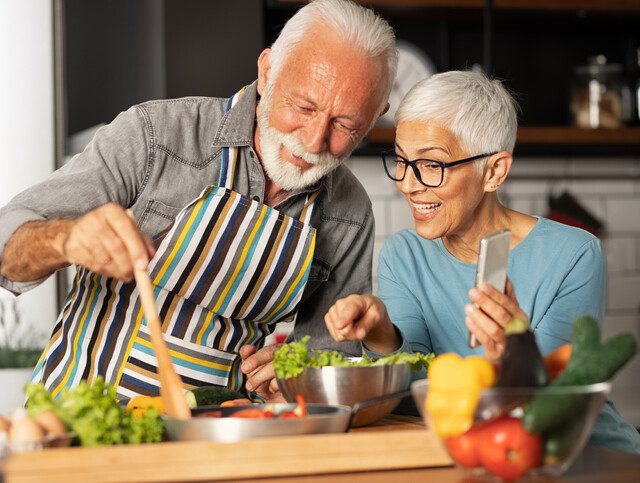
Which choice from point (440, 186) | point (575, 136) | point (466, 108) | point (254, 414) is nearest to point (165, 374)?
point (254, 414)

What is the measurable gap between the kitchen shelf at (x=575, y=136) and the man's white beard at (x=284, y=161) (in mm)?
1830

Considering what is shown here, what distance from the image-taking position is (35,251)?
5.60ft

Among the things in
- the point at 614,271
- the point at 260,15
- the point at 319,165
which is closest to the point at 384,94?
the point at 319,165

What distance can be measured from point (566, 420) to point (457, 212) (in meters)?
1.09

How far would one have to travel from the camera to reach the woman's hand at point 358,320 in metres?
1.74

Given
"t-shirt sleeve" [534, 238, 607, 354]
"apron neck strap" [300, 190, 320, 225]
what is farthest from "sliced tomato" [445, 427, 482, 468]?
"apron neck strap" [300, 190, 320, 225]

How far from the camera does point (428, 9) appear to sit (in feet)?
12.2

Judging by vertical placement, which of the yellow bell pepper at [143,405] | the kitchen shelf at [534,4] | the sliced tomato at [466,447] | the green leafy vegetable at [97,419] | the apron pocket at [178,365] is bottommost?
the apron pocket at [178,365]

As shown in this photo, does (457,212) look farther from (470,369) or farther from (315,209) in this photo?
(470,369)

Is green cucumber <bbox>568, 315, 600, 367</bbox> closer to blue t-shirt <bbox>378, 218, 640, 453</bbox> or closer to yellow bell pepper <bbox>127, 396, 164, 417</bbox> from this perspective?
yellow bell pepper <bbox>127, 396, 164, 417</bbox>

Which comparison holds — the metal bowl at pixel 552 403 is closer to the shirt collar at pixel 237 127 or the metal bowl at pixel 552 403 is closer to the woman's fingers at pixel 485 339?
the woman's fingers at pixel 485 339

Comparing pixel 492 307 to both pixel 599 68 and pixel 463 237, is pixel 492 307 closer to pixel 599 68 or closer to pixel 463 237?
pixel 463 237

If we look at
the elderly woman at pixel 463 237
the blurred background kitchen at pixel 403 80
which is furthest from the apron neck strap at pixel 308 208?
the blurred background kitchen at pixel 403 80

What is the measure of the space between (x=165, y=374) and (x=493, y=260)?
566 millimetres
